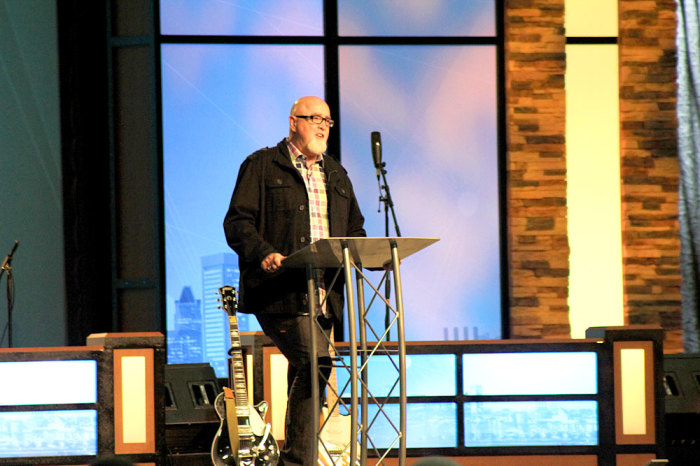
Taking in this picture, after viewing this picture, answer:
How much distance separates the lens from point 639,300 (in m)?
6.92

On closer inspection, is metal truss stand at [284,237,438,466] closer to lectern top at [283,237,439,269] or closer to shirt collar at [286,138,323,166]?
lectern top at [283,237,439,269]

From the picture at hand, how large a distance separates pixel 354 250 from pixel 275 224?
1.97ft

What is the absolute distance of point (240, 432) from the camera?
4.35 m

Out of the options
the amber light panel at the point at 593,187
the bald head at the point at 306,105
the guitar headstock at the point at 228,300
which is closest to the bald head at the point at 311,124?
the bald head at the point at 306,105

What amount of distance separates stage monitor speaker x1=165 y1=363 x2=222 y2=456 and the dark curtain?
3550 mm

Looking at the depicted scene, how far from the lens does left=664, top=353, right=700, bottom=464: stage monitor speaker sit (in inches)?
201

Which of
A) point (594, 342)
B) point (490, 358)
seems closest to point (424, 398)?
point (490, 358)

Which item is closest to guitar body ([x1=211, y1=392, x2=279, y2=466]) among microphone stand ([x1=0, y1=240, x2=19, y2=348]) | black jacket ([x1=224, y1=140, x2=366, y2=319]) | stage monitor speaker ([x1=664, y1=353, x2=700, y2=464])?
black jacket ([x1=224, y1=140, x2=366, y2=319])

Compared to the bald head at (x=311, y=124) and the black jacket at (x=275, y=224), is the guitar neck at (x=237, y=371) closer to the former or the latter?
the black jacket at (x=275, y=224)

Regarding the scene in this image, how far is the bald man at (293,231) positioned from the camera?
3674mm

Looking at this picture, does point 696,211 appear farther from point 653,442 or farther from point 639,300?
Result: point 653,442

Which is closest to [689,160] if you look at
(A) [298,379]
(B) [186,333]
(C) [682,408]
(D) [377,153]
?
(C) [682,408]

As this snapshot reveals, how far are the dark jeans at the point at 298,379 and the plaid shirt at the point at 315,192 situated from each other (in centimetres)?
21

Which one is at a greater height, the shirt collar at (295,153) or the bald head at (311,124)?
the bald head at (311,124)
